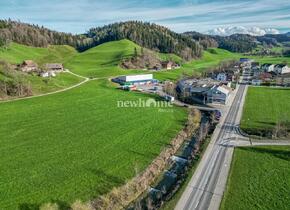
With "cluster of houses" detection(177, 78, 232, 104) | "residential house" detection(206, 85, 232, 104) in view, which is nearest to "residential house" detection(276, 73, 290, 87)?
"cluster of houses" detection(177, 78, 232, 104)

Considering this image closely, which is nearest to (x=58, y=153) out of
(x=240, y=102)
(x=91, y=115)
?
(x=91, y=115)

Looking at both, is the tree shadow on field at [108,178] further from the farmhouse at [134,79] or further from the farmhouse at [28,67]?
the farmhouse at [28,67]

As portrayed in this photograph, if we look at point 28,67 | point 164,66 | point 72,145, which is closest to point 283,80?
point 164,66

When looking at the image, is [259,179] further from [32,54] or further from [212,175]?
[32,54]

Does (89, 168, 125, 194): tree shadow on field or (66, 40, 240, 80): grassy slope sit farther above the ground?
(66, 40, 240, 80): grassy slope

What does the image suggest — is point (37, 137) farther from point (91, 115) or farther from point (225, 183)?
point (225, 183)

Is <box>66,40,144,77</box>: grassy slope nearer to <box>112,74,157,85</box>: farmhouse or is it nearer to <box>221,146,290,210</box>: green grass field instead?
<box>112,74,157,85</box>: farmhouse
